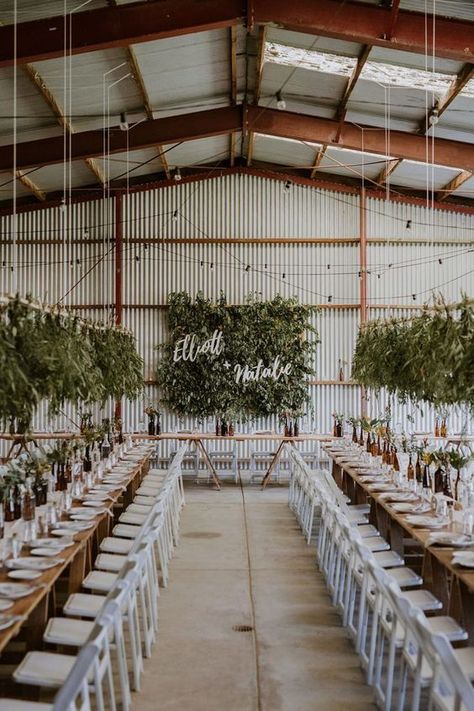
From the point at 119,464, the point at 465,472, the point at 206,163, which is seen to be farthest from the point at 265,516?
the point at 206,163

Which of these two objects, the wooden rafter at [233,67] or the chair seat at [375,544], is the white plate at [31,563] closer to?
the chair seat at [375,544]

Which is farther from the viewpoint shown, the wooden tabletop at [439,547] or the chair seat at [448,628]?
the wooden tabletop at [439,547]

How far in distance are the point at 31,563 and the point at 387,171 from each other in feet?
34.3

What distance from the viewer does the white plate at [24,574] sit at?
436cm

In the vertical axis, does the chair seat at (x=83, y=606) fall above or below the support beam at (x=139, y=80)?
below

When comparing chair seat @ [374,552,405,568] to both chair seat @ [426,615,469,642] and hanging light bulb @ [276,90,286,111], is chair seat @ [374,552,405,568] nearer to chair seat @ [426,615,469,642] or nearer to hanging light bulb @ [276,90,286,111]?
chair seat @ [426,615,469,642]

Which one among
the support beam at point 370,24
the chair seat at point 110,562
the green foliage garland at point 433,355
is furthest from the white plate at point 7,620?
the support beam at point 370,24

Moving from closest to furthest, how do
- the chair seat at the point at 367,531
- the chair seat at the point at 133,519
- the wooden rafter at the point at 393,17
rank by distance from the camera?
the chair seat at the point at 367,531, the chair seat at the point at 133,519, the wooden rafter at the point at 393,17

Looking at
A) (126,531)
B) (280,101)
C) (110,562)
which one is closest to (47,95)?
(280,101)

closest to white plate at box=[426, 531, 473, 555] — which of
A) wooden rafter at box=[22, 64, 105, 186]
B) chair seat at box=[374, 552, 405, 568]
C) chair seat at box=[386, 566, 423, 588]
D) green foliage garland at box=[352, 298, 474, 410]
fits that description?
chair seat at box=[386, 566, 423, 588]

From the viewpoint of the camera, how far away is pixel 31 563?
4645mm

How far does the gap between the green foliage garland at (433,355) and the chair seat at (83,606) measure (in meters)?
3.17

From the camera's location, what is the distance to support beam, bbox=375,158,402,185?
12812mm

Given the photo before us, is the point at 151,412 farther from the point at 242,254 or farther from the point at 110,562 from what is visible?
the point at 110,562
